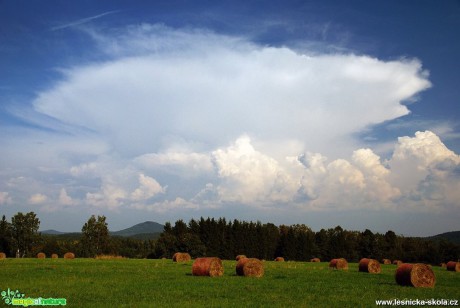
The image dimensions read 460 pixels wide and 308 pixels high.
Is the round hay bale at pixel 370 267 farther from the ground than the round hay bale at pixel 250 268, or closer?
closer

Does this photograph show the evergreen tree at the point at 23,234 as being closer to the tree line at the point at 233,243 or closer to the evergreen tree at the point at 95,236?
the tree line at the point at 233,243

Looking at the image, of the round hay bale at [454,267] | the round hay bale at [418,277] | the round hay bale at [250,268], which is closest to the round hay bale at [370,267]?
the round hay bale at [418,277]

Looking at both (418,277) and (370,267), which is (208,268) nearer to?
(418,277)

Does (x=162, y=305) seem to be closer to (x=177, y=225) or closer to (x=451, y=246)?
(x=177, y=225)

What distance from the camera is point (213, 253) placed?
340 ft

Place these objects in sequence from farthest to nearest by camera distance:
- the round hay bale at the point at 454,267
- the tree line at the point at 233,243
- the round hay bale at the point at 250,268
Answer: the tree line at the point at 233,243
the round hay bale at the point at 454,267
the round hay bale at the point at 250,268

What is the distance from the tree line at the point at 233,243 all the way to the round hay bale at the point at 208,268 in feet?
214

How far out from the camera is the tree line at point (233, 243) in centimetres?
10021

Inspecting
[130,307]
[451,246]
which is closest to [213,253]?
[451,246]

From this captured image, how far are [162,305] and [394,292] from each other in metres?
12.9

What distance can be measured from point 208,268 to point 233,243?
3230 inches

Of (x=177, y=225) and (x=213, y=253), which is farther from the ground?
(x=177, y=225)

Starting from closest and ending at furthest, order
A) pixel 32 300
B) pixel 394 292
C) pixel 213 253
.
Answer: pixel 32 300
pixel 394 292
pixel 213 253

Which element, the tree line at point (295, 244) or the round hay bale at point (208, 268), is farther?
the tree line at point (295, 244)
